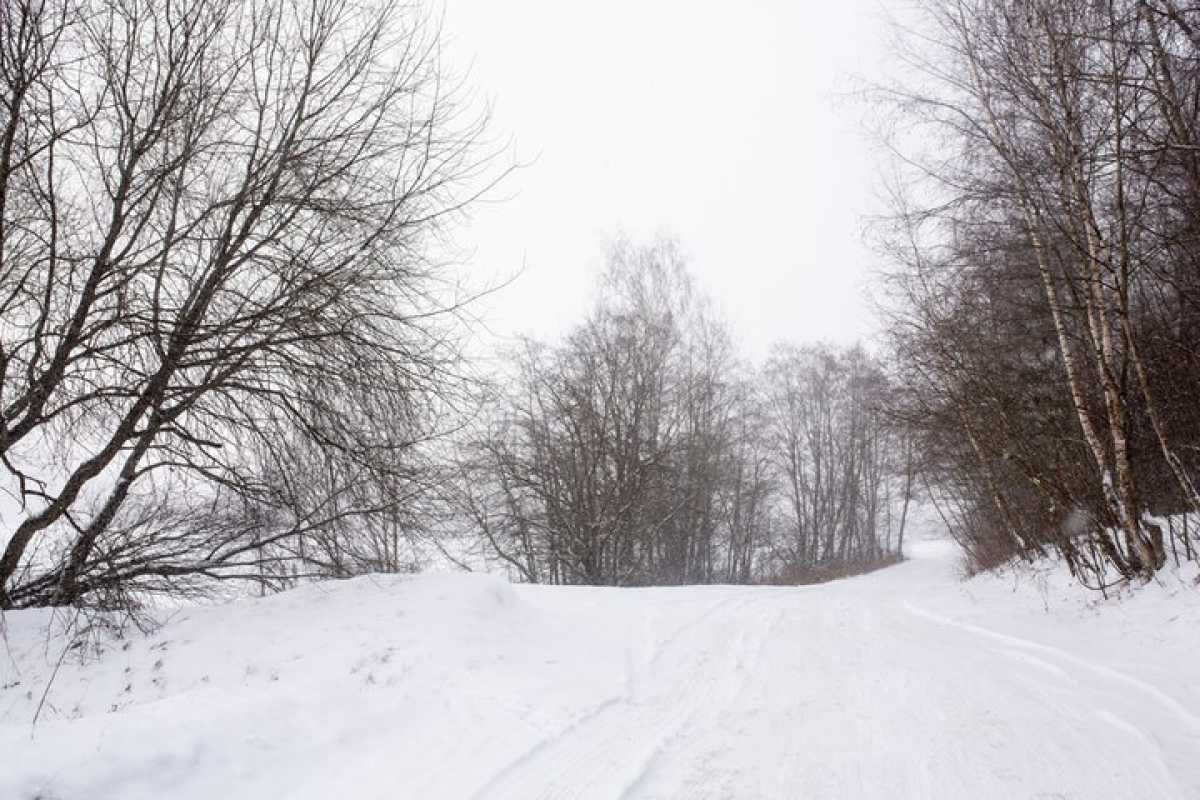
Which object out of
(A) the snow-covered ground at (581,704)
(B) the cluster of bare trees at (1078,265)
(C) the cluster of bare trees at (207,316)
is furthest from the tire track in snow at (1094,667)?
(C) the cluster of bare trees at (207,316)

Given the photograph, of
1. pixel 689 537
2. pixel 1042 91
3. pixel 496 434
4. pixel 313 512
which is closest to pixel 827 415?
pixel 689 537

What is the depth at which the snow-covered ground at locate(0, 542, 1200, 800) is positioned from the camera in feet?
9.82

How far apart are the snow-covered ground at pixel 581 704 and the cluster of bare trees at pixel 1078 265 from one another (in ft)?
4.94

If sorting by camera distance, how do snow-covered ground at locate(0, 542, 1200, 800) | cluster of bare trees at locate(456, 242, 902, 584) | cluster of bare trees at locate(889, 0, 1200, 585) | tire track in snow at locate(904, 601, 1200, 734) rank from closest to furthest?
snow-covered ground at locate(0, 542, 1200, 800)
tire track in snow at locate(904, 601, 1200, 734)
cluster of bare trees at locate(889, 0, 1200, 585)
cluster of bare trees at locate(456, 242, 902, 584)

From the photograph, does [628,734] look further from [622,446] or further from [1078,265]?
[622,446]

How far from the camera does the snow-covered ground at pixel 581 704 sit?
9.82 ft

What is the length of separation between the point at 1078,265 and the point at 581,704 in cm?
723

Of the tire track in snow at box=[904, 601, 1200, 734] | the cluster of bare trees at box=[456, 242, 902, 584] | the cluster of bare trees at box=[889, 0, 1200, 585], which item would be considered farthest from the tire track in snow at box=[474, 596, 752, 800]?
the cluster of bare trees at box=[456, 242, 902, 584]

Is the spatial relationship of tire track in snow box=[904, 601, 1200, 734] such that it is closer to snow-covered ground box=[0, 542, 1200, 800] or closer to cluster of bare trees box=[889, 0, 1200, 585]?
snow-covered ground box=[0, 542, 1200, 800]

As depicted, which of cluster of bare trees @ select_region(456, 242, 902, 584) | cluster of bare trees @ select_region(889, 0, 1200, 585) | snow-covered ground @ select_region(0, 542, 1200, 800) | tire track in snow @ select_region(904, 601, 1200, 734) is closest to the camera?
snow-covered ground @ select_region(0, 542, 1200, 800)

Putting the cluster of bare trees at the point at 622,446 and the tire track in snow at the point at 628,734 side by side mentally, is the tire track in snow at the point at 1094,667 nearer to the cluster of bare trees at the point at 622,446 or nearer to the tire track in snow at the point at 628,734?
the tire track in snow at the point at 628,734

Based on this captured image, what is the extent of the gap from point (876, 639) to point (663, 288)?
15.5 m

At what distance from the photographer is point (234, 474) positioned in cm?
577

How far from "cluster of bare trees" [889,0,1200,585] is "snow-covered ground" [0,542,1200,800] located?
150 cm
